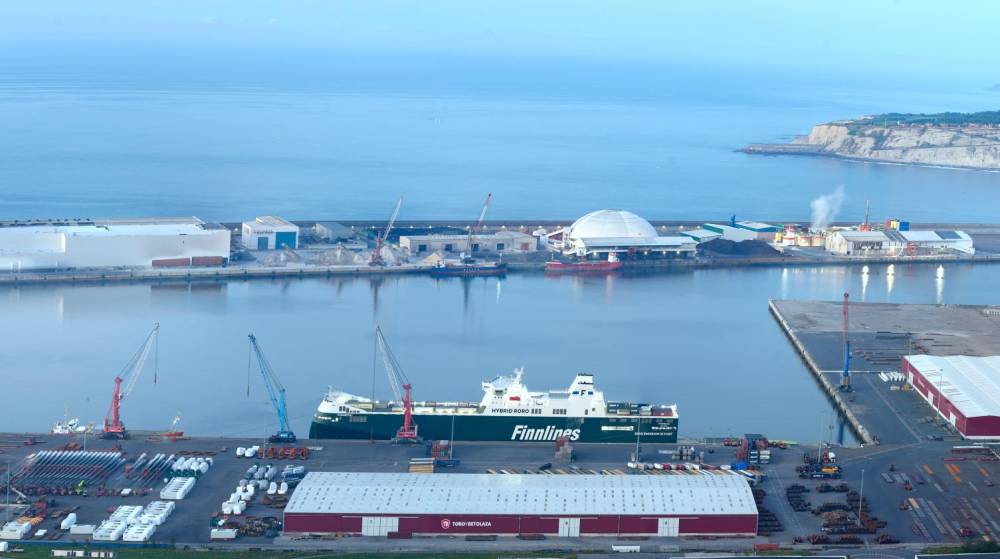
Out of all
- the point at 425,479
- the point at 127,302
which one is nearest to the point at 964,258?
the point at 127,302

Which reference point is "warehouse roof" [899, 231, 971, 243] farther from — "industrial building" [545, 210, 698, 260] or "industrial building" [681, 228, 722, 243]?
"industrial building" [545, 210, 698, 260]

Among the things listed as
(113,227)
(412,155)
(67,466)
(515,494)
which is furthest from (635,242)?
(412,155)

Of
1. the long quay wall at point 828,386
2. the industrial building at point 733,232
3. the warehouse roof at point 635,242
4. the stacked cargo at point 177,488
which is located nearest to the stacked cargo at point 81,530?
the stacked cargo at point 177,488

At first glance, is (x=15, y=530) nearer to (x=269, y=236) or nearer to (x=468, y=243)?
(x=269, y=236)

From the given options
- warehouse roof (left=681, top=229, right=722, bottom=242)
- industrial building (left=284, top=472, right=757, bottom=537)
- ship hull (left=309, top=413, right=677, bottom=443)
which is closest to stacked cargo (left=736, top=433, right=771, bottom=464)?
ship hull (left=309, top=413, right=677, bottom=443)

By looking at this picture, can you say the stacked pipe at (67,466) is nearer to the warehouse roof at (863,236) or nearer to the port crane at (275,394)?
the port crane at (275,394)
